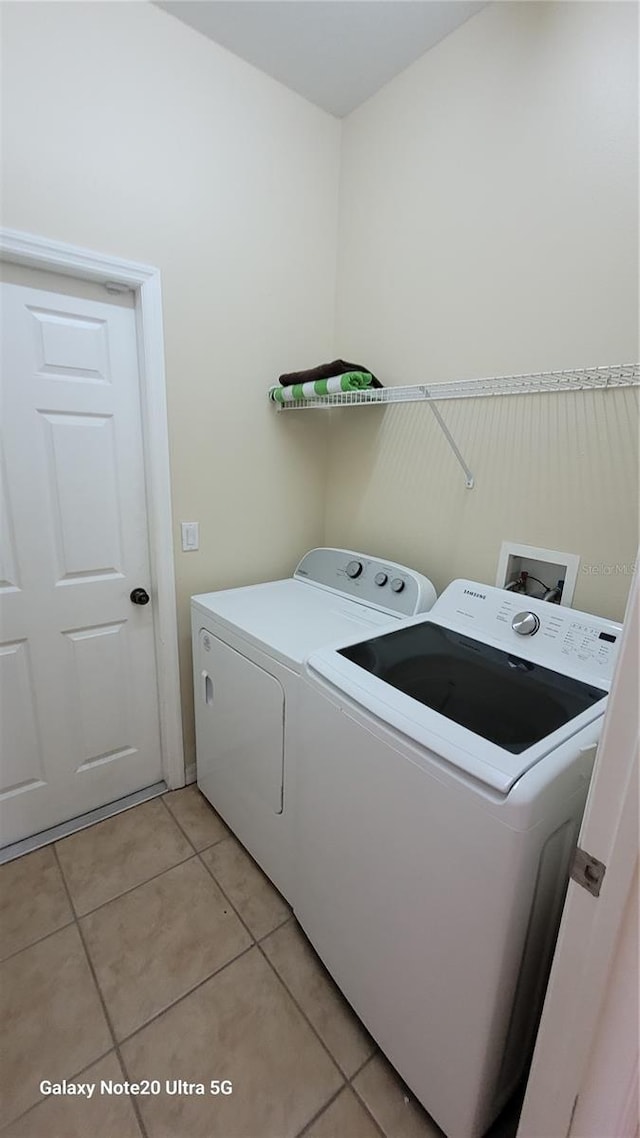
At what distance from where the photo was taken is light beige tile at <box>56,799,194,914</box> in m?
1.59

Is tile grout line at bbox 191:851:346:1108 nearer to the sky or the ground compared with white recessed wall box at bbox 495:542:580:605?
nearer to the ground

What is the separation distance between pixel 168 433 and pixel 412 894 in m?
1.60

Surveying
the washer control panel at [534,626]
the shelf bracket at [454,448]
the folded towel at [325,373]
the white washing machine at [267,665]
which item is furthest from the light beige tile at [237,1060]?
the folded towel at [325,373]

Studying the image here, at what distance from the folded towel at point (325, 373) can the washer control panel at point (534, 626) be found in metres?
0.88

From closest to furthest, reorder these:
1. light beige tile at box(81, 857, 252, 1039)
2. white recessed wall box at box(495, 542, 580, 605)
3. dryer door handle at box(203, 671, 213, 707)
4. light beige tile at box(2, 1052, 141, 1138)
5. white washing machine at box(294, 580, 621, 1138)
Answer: white washing machine at box(294, 580, 621, 1138) → light beige tile at box(2, 1052, 141, 1138) → light beige tile at box(81, 857, 252, 1039) → white recessed wall box at box(495, 542, 580, 605) → dryer door handle at box(203, 671, 213, 707)

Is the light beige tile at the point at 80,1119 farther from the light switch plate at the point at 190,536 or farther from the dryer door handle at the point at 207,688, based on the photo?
the light switch plate at the point at 190,536

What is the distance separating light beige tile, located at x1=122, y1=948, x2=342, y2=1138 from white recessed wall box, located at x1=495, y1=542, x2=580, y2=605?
4.52 feet

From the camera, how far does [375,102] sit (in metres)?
1.79

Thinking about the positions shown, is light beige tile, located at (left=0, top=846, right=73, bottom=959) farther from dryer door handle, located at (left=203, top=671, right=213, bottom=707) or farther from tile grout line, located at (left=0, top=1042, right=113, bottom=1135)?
dryer door handle, located at (left=203, top=671, right=213, bottom=707)

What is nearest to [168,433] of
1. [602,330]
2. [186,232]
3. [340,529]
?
[186,232]

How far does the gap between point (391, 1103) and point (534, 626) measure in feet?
3.94

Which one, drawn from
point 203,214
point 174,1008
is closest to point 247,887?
point 174,1008

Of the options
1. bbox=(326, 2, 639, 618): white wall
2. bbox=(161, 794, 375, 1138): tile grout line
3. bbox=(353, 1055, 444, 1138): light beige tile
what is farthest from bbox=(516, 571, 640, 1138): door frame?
bbox=(326, 2, 639, 618): white wall

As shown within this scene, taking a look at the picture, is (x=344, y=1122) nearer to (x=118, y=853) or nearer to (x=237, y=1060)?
(x=237, y=1060)
